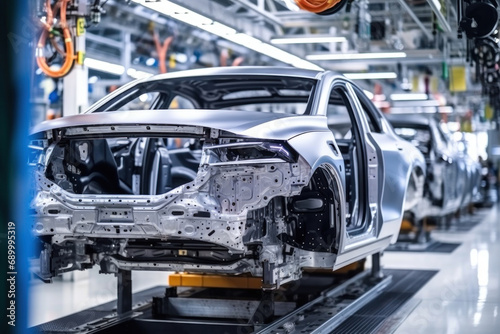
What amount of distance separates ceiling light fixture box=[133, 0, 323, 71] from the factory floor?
6.88 ft

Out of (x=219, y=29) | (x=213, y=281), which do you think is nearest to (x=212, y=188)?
(x=213, y=281)

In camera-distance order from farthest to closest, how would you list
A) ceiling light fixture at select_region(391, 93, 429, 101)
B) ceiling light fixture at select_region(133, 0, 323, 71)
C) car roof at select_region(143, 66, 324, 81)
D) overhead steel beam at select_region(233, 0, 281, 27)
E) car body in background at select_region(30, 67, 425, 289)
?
ceiling light fixture at select_region(391, 93, 429, 101)
overhead steel beam at select_region(233, 0, 281, 27)
ceiling light fixture at select_region(133, 0, 323, 71)
car roof at select_region(143, 66, 324, 81)
car body in background at select_region(30, 67, 425, 289)

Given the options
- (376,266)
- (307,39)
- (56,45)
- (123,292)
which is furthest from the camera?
(307,39)

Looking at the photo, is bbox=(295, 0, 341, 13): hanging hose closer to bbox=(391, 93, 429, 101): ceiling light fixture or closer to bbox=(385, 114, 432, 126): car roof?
bbox=(385, 114, 432, 126): car roof

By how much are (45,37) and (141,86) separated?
7.91 ft

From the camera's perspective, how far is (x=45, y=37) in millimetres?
7695

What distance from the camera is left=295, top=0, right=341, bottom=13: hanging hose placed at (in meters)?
6.50

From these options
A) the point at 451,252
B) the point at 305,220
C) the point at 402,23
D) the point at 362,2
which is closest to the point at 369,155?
the point at 305,220

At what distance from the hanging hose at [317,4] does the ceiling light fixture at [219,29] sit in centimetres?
50

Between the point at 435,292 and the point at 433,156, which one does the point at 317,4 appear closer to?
the point at 435,292

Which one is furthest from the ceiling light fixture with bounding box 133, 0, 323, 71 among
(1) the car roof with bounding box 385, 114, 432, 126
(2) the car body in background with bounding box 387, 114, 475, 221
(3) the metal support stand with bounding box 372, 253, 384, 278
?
(3) the metal support stand with bounding box 372, 253, 384, 278

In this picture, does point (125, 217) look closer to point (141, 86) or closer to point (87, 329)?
point (87, 329)

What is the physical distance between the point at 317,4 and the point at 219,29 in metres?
2.28

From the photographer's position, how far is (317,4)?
6.55m
